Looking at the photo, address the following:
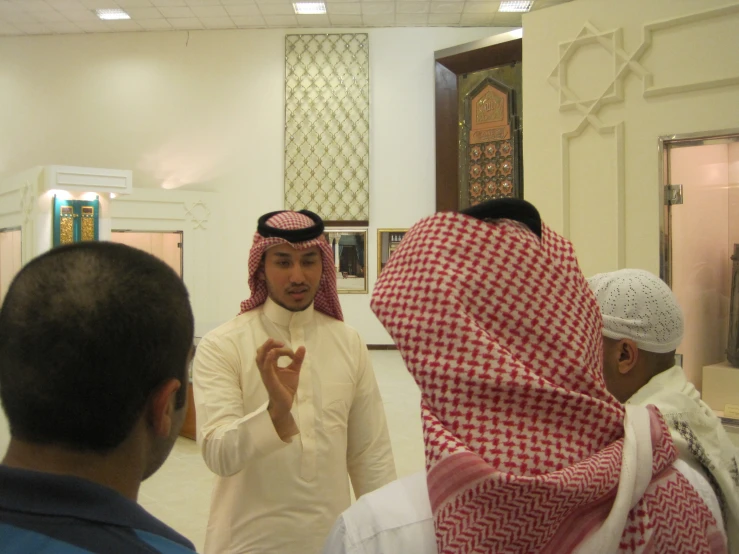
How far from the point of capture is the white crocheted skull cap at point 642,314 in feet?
3.84

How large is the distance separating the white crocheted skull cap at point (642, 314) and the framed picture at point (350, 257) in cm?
766

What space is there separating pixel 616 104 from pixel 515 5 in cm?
519

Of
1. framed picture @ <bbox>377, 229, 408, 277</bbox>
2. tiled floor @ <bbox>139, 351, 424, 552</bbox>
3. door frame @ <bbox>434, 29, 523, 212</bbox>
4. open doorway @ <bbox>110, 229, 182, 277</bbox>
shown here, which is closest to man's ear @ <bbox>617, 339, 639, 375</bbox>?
tiled floor @ <bbox>139, 351, 424, 552</bbox>

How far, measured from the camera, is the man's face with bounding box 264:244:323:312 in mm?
1896

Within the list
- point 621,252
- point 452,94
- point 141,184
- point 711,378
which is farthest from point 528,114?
point 141,184

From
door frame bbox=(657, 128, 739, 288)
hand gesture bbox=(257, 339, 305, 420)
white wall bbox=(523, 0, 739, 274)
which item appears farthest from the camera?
door frame bbox=(657, 128, 739, 288)

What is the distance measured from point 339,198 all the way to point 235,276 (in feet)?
6.32

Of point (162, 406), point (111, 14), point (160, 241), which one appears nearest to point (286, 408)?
point (162, 406)

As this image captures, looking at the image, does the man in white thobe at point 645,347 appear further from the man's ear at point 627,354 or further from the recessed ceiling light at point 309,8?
the recessed ceiling light at point 309,8

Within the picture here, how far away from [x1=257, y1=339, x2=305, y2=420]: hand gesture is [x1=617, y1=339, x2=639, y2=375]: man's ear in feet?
2.32

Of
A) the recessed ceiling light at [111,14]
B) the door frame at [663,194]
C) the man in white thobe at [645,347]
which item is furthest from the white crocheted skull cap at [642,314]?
the recessed ceiling light at [111,14]

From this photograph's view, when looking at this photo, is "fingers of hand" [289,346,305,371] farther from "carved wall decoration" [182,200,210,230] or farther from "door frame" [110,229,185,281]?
"carved wall decoration" [182,200,210,230]

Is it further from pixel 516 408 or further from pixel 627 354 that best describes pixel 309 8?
pixel 516 408

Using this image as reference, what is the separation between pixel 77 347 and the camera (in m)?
0.71
